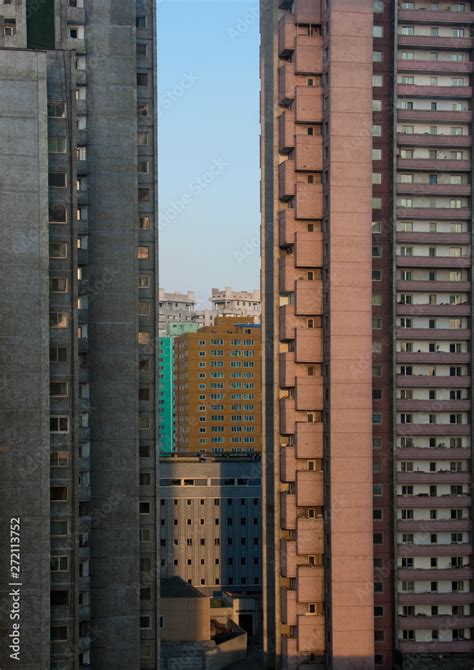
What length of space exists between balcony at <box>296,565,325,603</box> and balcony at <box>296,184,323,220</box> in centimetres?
1954

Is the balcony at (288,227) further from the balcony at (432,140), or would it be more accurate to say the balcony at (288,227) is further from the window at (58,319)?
the window at (58,319)

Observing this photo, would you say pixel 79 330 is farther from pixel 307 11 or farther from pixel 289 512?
pixel 307 11

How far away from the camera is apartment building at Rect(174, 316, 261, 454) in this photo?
173 m

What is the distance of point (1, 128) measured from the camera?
54.5 metres

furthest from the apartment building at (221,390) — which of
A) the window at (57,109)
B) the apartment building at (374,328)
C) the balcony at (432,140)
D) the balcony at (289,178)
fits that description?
the window at (57,109)

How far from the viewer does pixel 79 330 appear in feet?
198

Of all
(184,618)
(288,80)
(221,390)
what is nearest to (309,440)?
(288,80)

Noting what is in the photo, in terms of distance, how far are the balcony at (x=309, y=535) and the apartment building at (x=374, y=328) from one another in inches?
5.3

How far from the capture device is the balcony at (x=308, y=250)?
68.2 meters

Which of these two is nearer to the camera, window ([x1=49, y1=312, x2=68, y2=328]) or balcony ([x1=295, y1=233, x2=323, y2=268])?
window ([x1=49, y1=312, x2=68, y2=328])

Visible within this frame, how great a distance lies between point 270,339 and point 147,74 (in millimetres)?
17328

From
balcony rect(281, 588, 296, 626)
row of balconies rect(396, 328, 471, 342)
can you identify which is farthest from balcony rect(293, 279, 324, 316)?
balcony rect(281, 588, 296, 626)

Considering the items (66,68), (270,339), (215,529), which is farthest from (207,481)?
(66,68)

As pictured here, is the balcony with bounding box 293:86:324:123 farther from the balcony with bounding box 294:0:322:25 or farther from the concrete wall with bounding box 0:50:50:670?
the concrete wall with bounding box 0:50:50:670
